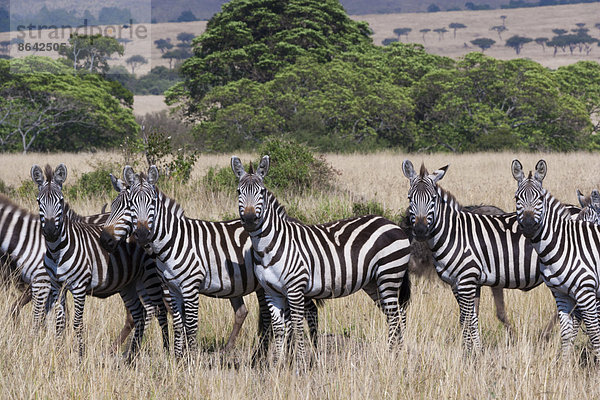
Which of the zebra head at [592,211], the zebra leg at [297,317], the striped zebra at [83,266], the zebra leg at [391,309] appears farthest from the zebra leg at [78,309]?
the zebra head at [592,211]

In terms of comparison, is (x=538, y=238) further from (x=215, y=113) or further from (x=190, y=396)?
(x=215, y=113)

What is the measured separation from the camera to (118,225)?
5812 millimetres

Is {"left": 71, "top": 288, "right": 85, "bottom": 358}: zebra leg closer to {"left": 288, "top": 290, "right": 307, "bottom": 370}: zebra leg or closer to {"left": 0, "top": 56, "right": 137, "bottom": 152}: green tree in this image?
{"left": 288, "top": 290, "right": 307, "bottom": 370}: zebra leg

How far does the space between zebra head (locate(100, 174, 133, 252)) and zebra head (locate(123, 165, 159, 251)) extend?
8 cm

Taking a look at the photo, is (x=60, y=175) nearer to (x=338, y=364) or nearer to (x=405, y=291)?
(x=338, y=364)

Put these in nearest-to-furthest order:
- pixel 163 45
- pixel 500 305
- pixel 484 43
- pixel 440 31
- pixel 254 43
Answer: pixel 500 305 → pixel 254 43 → pixel 484 43 → pixel 440 31 → pixel 163 45

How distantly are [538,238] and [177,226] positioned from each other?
313cm

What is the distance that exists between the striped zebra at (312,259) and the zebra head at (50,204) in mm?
1530

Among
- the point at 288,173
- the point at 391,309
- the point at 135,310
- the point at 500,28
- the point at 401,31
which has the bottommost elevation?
the point at 135,310

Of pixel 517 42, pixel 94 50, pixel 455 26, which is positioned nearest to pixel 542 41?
pixel 517 42

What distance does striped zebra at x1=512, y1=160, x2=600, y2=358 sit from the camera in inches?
220

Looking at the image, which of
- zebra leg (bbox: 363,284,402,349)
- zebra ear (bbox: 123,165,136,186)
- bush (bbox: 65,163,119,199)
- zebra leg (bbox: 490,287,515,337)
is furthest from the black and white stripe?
bush (bbox: 65,163,119,199)

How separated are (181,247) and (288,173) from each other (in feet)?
29.4

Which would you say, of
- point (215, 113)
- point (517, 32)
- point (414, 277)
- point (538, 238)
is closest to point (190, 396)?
point (538, 238)
